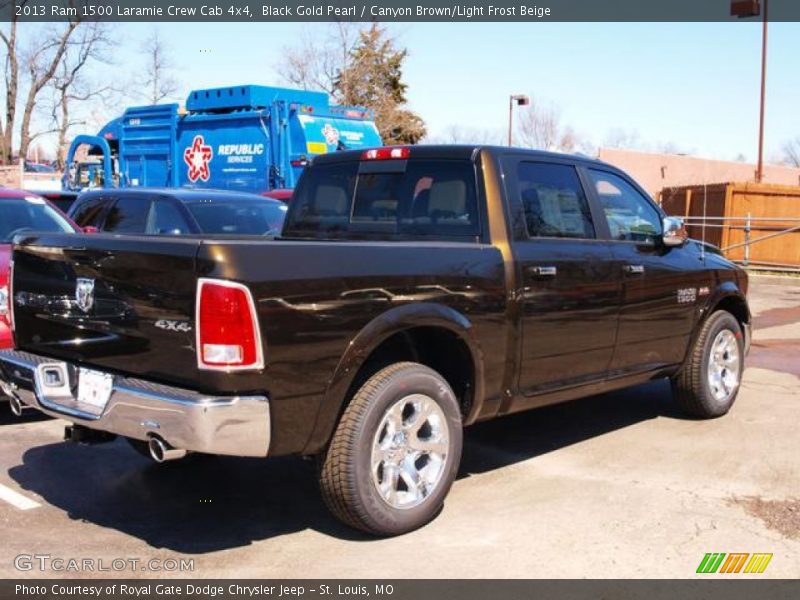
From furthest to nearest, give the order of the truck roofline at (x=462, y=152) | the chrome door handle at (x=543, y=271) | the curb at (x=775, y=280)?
the curb at (x=775, y=280), the truck roofline at (x=462, y=152), the chrome door handle at (x=543, y=271)

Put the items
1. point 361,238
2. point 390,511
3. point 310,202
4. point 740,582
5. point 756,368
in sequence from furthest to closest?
point 756,368
point 310,202
point 361,238
point 390,511
point 740,582

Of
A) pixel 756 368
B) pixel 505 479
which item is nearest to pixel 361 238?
pixel 505 479

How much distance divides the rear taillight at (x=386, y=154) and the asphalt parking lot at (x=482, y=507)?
6.62ft

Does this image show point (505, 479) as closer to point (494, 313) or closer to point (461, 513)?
point (461, 513)

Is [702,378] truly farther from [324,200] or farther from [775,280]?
[775,280]

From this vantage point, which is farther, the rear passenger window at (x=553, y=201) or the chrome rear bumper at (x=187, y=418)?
the rear passenger window at (x=553, y=201)

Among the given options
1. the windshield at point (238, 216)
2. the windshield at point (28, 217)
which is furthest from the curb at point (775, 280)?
the windshield at point (28, 217)

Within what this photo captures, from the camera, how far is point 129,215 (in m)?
9.09

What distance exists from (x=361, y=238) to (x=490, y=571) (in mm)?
2260

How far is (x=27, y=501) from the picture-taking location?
4.78 meters

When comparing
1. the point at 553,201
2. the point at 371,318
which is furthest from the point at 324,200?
the point at 371,318

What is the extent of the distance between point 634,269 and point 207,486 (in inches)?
121

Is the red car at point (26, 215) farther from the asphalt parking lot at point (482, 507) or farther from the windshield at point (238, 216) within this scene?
the asphalt parking lot at point (482, 507)

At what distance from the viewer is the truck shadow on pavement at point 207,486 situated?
443cm
